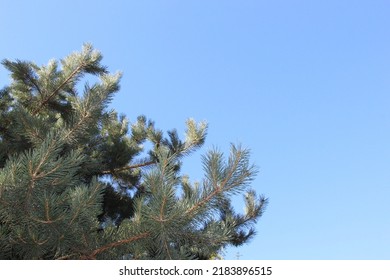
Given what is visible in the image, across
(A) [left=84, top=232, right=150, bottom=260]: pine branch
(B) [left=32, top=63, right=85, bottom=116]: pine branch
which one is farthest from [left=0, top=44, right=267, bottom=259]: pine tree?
(B) [left=32, top=63, right=85, bottom=116]: pine branch

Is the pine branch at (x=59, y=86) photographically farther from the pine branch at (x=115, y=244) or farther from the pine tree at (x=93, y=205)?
the pine branch at (x=115, y=244)

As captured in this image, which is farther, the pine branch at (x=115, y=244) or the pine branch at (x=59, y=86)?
the pine branch at (x=59, y=86)

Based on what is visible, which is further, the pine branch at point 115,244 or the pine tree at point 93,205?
the pine branch at point 115,244

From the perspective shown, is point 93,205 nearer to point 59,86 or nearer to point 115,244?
point 115,244

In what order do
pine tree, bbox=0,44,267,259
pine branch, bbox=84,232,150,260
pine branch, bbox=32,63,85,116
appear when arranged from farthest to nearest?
pine branch, bbox=32,63,85,116 < pine branch, bbox=84,232,150,260 < pine tree, bbox=0,44,267,259

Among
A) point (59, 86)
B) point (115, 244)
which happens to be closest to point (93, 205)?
point (115, 244)

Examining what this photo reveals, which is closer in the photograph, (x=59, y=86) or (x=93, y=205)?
(x=93, y=205)

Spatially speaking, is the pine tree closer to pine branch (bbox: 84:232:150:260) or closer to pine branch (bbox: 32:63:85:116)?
pine branch (bbox: 84:232:150:260)

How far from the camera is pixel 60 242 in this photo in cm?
302

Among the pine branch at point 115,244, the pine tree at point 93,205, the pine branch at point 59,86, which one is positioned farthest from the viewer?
the pine branch at point 59,86

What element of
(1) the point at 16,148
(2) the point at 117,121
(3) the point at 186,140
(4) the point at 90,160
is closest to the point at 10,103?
(1) the point at 16,148

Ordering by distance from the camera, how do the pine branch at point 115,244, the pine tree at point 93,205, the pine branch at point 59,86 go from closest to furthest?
the pine tree at point 93,205
the pine branch at point 115,244
the pine branch at point 59,86

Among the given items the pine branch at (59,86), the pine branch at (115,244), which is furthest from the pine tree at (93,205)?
the pine branch at (59,86)

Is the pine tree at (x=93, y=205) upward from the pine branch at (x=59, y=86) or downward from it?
downward
